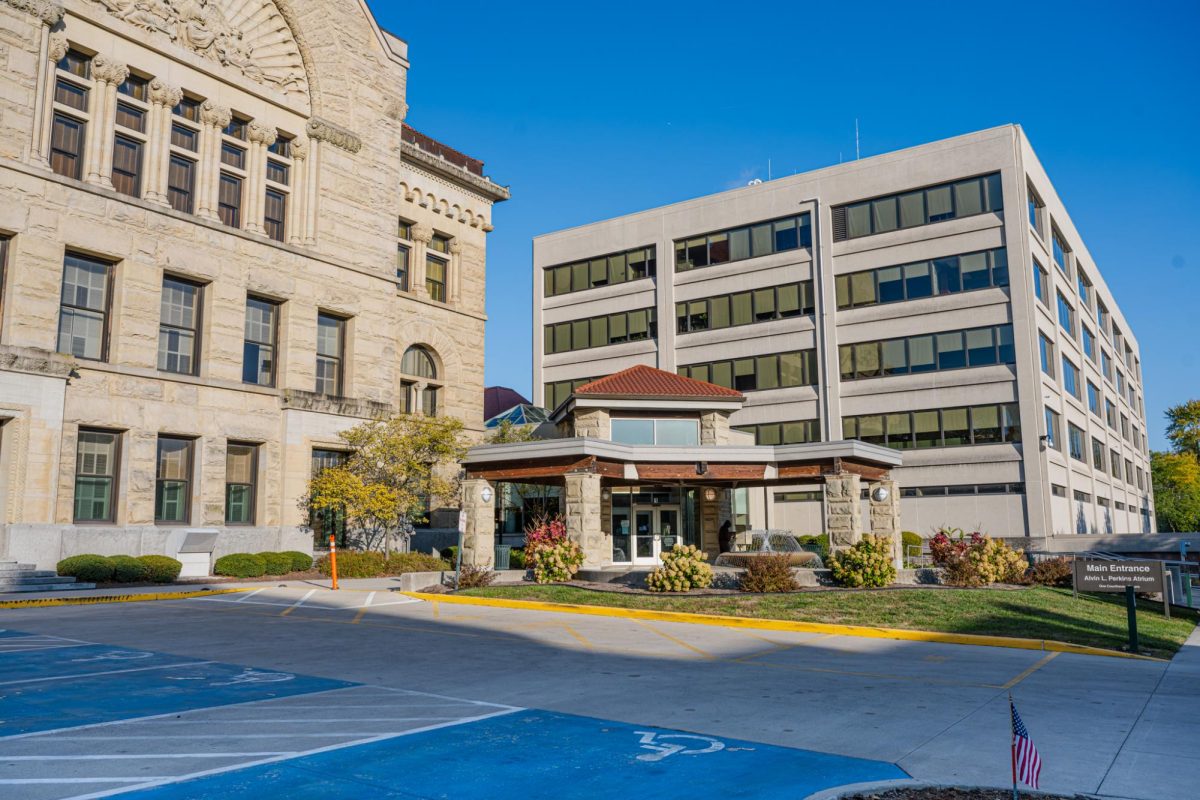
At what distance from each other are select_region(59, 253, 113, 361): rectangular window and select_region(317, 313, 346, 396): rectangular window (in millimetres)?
8477

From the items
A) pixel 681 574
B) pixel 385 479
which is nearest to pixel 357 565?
pixel 385 479

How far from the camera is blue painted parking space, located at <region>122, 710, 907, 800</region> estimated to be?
6.43 metres

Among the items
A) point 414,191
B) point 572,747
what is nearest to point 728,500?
point 414,191

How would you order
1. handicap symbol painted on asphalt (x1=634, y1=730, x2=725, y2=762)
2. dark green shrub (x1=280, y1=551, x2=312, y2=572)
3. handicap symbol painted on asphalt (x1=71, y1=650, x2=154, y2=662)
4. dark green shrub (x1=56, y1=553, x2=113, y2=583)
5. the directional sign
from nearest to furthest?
handicap symbol painted on asphalt (x1=634, y1=730, x2=725, y2=762), handicap symbol painted on asphalt (x1=71, y1=650, x2=154, y2=662), the directional sign, dark green shrub (x1=56, y1=553, x2=113, y2=583), dark green shrub (x1=280, y1=551, x2=312, y2=572)

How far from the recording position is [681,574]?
22.8 meters

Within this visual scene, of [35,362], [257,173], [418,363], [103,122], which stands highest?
[257,173]

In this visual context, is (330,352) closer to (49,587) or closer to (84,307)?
(84,307)

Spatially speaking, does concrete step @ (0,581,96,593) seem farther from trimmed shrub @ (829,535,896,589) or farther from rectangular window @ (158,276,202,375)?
trimmed shrub @ (829,535,896,589)

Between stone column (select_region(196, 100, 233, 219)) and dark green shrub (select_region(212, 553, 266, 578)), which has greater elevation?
stone column (select_region(196, 100, 233, 219))

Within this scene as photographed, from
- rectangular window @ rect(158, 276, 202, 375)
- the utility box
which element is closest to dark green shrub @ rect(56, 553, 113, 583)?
the utility box

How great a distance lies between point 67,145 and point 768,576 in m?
25.6

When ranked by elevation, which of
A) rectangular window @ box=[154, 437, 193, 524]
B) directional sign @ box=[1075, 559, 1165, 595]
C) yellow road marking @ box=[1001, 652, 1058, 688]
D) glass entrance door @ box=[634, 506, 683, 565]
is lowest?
yellow road marking @ box=[1001, 652, 1058, 688]

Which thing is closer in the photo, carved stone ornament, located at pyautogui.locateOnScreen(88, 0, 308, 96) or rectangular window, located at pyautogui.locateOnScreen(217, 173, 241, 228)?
carved stone ornament, located at pyautogui.locateOnScreen(88, 0, 308, 96)

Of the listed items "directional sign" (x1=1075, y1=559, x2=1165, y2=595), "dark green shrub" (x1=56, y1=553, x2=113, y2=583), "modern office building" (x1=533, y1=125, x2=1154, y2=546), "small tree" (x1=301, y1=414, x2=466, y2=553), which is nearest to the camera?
"directional sign" (x1=1075, y1=559, x2=1165, y2=595)
